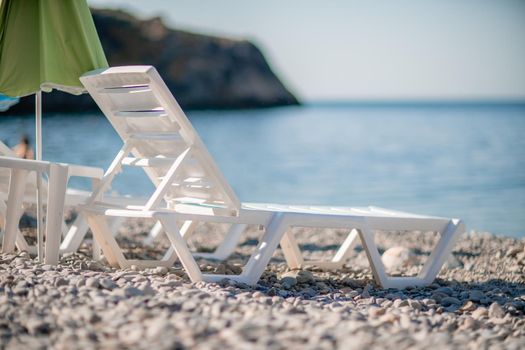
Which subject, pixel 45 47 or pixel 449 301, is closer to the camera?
pixel 449 301

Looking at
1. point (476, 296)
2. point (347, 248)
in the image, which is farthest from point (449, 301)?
point (347, 248)

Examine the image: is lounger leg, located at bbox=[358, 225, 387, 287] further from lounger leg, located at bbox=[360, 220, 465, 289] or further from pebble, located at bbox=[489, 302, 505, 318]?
pebble, located at bbox=[489, 302, 505, 318]

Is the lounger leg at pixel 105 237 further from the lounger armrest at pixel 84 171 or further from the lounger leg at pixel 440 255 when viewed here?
the lounger leg at pixel 440 255

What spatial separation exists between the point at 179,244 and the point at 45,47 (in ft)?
5.13

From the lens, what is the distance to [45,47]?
15.3 feet

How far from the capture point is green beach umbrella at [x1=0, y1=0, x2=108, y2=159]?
470 centimetres

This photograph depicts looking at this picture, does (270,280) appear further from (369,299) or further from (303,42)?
(303,42)

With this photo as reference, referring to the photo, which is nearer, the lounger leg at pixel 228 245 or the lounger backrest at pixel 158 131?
the lounger backrest at pixel 158 131

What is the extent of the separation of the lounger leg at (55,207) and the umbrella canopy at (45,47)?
0.72m

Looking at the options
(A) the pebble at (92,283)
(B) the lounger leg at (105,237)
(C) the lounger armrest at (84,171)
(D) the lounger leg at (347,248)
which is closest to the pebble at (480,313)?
(D) the lounger leg at (347,248)

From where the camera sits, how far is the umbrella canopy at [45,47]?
4695mm

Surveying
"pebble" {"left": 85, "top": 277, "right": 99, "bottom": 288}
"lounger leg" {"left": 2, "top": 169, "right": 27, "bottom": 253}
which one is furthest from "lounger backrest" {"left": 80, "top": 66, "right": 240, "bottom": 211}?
"pebble" {"left": 85, "top": 277, "right": 99, "bottom": 288}

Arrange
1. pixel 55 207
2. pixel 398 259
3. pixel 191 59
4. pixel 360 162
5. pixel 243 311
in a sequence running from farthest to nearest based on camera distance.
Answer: pixel 191 59
pixel 360 162
pixel 398 259
pixel 55 207
pixel 243 311

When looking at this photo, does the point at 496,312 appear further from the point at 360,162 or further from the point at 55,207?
the point at 360,162
